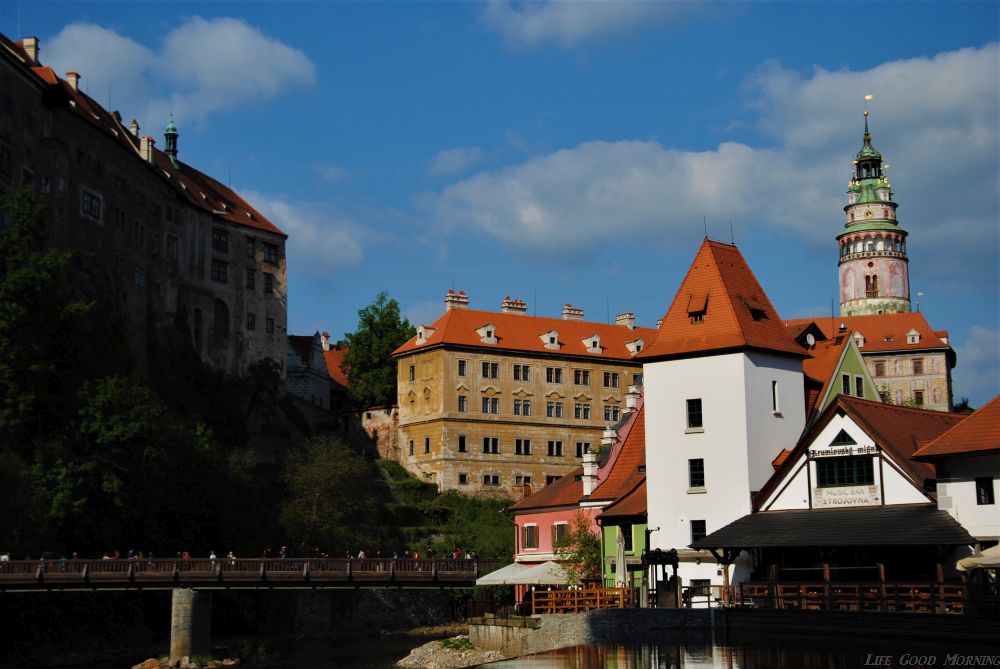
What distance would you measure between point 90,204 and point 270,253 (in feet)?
93.2

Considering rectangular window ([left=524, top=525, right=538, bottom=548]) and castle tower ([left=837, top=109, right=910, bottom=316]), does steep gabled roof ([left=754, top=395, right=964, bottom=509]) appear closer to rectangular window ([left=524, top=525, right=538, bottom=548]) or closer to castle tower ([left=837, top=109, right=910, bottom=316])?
rectangular window ([left=524, top=525, right=538, bottom=548])

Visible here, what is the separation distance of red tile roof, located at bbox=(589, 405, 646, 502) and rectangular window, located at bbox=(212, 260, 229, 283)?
2070 inches

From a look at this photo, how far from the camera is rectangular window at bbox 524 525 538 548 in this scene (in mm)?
66525

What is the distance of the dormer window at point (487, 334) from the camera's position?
344 feet

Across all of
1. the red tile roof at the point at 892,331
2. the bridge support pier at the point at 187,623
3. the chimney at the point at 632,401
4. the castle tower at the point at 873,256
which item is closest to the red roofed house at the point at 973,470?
the chimney at the point at 632,401

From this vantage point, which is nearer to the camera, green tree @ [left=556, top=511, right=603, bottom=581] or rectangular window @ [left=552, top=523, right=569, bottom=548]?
green tree @ [left=556, top=511, right=603, bottom=581]

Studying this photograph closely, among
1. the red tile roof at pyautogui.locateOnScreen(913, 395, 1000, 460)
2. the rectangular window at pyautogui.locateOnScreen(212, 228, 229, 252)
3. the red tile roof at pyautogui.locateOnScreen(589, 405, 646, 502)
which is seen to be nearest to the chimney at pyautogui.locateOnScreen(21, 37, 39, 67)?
the rectangular window at pyautogui.locateOnScreen(212, 228, 229, 252)

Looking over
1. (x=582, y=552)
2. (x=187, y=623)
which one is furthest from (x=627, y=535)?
(x=187, y=623)

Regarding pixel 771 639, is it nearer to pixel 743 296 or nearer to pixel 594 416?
pixel 743 296

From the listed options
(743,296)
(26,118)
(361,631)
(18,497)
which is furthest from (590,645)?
(26,118)

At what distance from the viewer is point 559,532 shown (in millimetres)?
64438

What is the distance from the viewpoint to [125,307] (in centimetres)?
8894

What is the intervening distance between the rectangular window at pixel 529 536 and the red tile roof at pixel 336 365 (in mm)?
56285

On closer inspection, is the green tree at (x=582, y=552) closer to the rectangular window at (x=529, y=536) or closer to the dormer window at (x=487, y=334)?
the rectangular window at (x=529, y=536)
